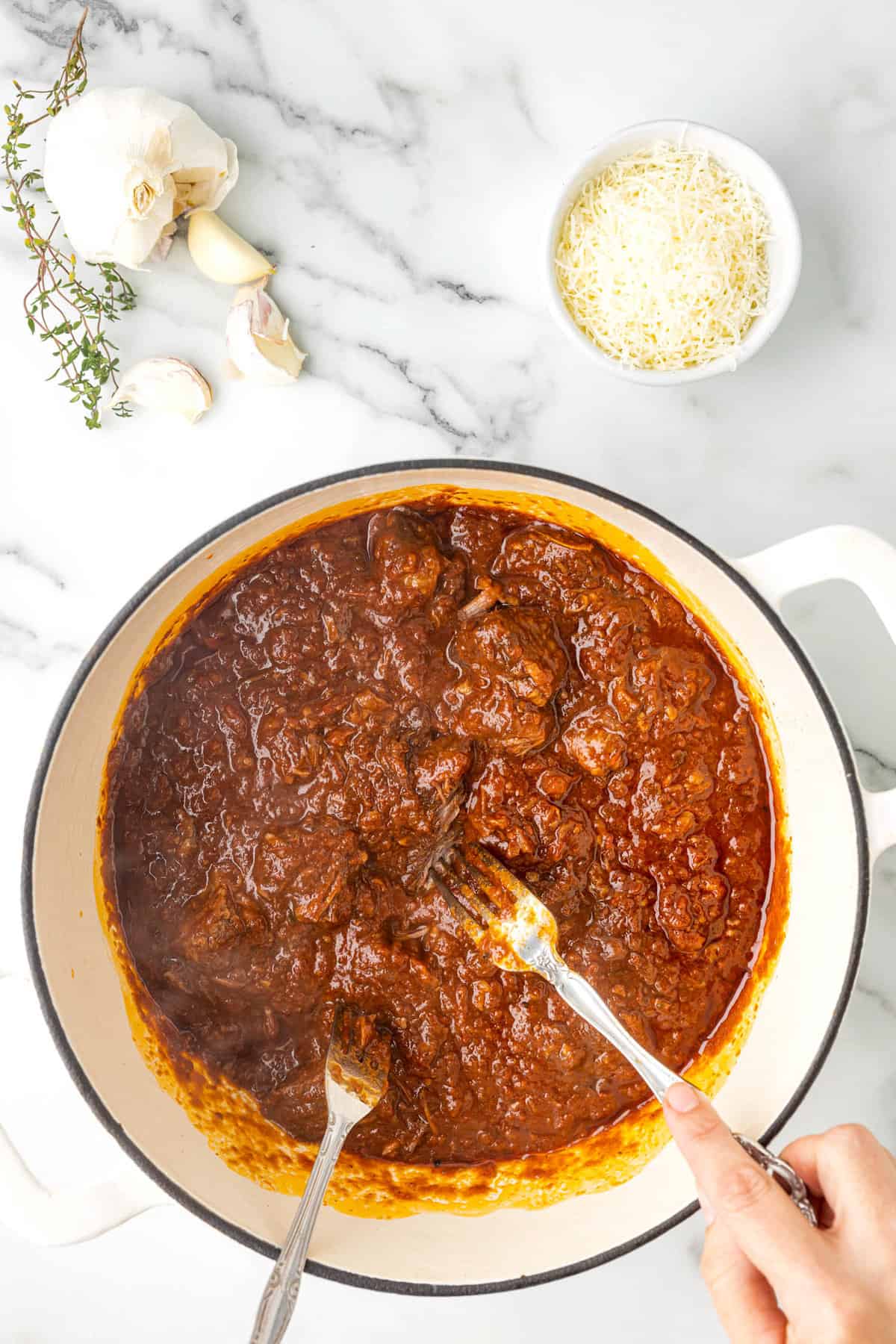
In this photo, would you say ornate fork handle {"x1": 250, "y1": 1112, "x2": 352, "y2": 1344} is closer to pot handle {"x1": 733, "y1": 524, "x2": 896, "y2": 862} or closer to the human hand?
the human hand

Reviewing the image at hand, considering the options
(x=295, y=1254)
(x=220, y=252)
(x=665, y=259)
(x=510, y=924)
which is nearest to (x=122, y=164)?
(x=220, y=252)

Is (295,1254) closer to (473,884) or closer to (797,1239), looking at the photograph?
(473,884)

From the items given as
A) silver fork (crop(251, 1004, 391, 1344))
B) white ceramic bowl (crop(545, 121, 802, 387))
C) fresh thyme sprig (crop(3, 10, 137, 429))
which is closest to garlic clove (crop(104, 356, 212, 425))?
fresh thyme sprig (crop(3, 10, 137, 429))

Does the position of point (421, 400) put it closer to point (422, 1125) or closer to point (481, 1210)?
point (422, 1125)

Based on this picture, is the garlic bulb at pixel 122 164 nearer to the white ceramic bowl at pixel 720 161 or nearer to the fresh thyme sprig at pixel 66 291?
the fresh thyme sprig at pixel 66 291

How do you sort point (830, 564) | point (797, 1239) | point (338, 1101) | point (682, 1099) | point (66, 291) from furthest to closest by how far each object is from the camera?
point (66, 291) < point (338, 1101) < point (830, 564) < point (682, 1099) < point (797, 1239)

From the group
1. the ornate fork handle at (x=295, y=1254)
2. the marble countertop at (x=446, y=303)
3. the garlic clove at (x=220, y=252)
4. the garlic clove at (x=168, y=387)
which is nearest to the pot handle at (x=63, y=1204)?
the ornate fork handle at (x=295, y=1254)
